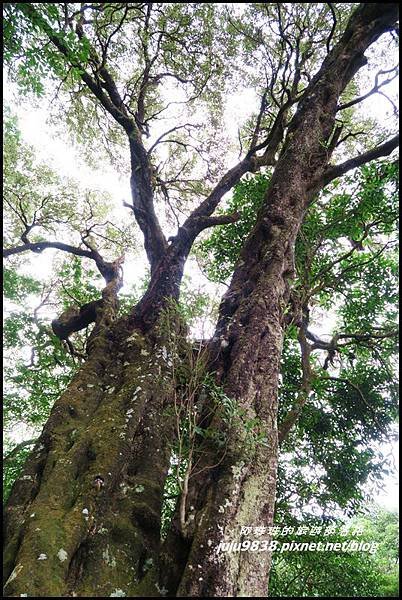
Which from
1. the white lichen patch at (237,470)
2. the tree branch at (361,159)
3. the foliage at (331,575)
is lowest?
the foliage at (331,575)

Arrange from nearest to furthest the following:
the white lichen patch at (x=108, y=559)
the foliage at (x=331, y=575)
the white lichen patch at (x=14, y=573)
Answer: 1. the white lichen patch at (x=14, y=573)
2. the white lichen patch at (x=108, y=559)
3. the foliage at (x=331, y=575)

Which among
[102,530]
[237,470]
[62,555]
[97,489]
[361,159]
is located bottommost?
[62,555]

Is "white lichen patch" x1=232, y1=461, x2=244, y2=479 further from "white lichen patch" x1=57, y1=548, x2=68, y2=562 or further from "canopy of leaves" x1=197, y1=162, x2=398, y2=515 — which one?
"canopy of leaves" x1=197, y1=162, x2=398, y2=515

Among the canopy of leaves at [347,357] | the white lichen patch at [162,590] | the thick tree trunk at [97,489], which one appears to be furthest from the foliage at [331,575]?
the white lichen patch at [162,590]

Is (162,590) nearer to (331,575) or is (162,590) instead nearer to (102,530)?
(102,530)

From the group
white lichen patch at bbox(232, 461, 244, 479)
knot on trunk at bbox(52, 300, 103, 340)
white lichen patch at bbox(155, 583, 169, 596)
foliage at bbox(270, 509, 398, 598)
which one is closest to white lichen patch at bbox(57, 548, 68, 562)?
white lichen patch at bbox(155, 583, 169, 596)

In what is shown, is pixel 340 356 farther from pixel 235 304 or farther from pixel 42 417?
pixel 42 417

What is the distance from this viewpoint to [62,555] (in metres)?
2.24

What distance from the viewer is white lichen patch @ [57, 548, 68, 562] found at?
2220mm

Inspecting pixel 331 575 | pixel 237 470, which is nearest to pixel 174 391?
pixel 237 470

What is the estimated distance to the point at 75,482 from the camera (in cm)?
282

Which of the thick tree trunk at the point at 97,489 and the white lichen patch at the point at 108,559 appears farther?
the white lichen patch at the point at 108,559

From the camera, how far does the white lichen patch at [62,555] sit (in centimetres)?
222

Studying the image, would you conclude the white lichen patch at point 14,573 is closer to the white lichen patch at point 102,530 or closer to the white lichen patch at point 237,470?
the white lichen patch at point 102,530
